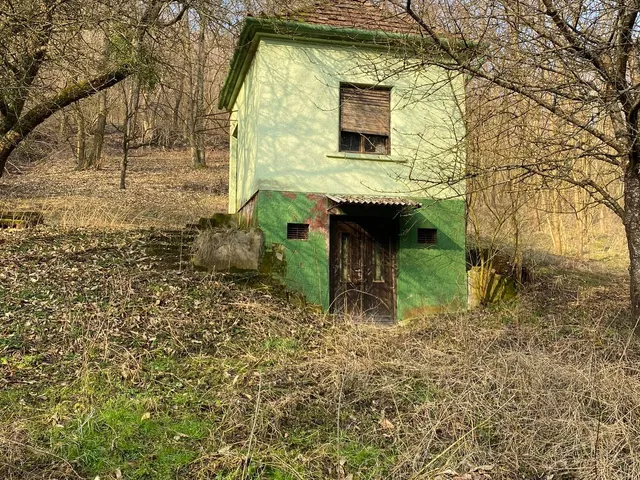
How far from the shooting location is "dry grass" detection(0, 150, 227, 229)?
1336 centimetres

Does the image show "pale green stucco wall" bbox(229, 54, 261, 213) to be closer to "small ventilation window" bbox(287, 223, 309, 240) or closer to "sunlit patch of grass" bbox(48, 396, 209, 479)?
"small ventilation window" bbox(287, 223, 309, 240)

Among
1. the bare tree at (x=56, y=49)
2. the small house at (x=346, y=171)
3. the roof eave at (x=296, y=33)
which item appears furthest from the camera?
the small house at (x=346, y=171)

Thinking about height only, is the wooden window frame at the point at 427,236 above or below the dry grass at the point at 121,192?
below

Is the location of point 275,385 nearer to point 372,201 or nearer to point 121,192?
point 372,201

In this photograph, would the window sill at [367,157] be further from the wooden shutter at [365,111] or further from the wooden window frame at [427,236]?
the wooden window frame at [427,236]

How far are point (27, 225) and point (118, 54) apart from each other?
5079 mm

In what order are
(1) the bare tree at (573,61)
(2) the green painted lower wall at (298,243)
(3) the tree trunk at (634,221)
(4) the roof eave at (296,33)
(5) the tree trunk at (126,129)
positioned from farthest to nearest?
(5) the tree trunk at (126,129)
(2) the green painted lower wall at (298,243)
(4) the roof eave at (296,33)
(3) the tree trunk at (634,221)
(1) the bare tree at (573,61)

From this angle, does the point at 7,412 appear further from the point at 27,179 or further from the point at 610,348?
the point at 27,179

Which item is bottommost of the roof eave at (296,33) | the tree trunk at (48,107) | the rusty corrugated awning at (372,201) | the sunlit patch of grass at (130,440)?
the sunlit patch of grass at (130,440)

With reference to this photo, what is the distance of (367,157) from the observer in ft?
30.5

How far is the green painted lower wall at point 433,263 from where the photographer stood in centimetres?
951

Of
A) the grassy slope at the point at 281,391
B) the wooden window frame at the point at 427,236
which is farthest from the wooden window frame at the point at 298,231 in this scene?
the wooden window frame at the point at 427,236

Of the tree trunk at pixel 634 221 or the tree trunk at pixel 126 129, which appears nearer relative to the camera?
the tree trunk at pixel 634 221

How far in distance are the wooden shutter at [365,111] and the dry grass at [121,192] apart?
5.84m
